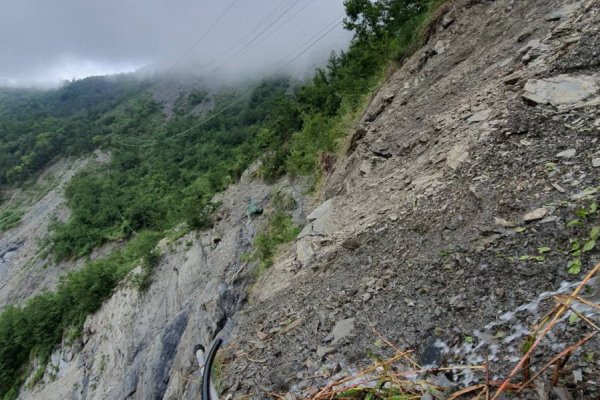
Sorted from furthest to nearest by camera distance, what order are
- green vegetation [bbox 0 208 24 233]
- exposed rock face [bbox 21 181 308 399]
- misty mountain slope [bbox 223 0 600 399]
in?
green vegetation [bbox 0 208 24 233], exposed rock face [bbox 21 181 308 399], misty mountain slope [bbox 223 0 600 399]

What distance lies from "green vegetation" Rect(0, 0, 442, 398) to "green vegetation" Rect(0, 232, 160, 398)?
6 cm

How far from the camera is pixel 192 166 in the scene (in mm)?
37500

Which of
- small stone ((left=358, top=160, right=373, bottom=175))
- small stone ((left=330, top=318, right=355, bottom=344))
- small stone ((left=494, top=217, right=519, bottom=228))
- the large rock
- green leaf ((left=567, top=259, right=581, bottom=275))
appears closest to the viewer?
green leaf ((left=567, top=259, right=581, bottom=275))

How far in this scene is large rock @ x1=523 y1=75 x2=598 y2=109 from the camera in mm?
3984

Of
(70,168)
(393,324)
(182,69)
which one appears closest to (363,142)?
(393,324)

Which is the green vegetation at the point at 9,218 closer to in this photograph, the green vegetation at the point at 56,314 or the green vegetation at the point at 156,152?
the green vegetation at the point at 156,152

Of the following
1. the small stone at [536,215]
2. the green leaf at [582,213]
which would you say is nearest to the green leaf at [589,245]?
the green leaf at [582,213]

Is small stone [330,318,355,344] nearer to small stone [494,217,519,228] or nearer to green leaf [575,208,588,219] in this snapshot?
small stone [494,217,519,228]

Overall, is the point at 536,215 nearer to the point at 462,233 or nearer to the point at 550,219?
the point at 550,219

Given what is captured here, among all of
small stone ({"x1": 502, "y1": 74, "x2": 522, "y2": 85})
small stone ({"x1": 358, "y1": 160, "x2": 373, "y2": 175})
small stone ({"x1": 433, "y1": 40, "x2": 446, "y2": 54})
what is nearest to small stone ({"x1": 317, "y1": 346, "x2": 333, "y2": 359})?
small stone ({"x1": 358, "y1": 160, "x2": 373, "y2": 175})

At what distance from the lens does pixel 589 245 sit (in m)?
2.50

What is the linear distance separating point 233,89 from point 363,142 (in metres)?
63.3

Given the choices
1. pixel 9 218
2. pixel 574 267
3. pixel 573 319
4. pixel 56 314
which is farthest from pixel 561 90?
pixel 9 218

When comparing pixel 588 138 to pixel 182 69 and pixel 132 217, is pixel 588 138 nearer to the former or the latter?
pixel 132 217
